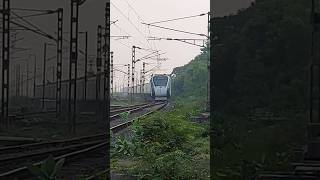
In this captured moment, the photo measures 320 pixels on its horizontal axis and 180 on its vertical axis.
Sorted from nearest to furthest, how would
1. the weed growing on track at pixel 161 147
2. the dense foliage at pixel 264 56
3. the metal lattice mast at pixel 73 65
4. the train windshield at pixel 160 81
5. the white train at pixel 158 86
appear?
the metal lattice mast at pixel 73 65
the weed growing on track at pixel 161 147
the dense foliage at pixel 264 56
the white train at pixel 158 86
the train windshield at pixel 160 81

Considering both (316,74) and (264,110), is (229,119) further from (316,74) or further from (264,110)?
(316,74)

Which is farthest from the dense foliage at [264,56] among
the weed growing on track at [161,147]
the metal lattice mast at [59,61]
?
the metal lattice mast at [59,61]

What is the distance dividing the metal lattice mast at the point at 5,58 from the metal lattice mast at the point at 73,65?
1008 mm

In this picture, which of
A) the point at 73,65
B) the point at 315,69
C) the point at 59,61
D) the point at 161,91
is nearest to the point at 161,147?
the point at 73,65

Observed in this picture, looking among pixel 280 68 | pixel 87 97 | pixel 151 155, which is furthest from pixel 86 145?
pixel 280 68

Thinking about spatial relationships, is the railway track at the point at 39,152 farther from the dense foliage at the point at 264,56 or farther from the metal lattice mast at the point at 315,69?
the metal lattice mast at the point at 315,69

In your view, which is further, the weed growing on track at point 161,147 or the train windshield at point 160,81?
the train windshield at point 160,81

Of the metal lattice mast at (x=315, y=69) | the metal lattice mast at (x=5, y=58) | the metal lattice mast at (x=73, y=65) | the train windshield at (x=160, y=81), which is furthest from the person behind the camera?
the train windshield at (x=160, y=81)

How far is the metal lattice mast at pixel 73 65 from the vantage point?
6.73 m

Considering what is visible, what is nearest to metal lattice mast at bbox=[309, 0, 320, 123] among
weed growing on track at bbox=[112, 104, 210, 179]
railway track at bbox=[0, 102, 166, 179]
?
weed growing on track at bbox=[112, 104, 210, 179]

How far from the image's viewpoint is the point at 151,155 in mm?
7762

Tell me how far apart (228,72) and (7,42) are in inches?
139

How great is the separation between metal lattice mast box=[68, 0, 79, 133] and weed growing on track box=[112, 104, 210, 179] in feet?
4.05

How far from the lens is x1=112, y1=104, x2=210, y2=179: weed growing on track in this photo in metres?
7.11
